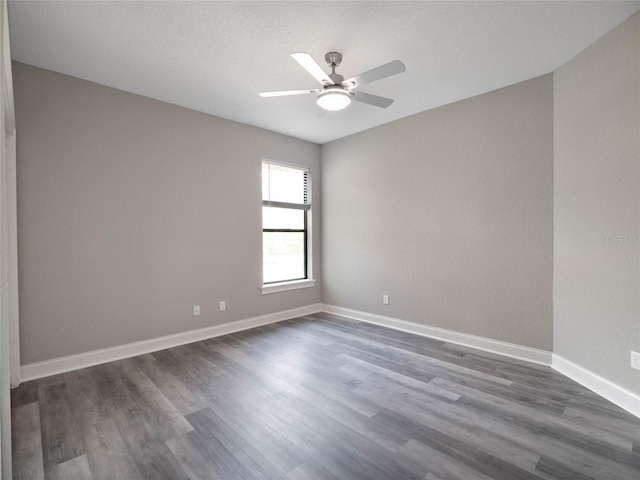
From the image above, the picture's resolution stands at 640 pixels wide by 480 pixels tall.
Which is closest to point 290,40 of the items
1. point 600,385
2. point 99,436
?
point 99,436

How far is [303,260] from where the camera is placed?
17.2 feet

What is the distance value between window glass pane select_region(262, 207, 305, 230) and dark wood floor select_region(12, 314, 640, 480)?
6.59ft

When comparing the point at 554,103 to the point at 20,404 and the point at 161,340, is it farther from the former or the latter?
the point at 20,404

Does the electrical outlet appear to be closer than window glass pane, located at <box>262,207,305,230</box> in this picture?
Yes

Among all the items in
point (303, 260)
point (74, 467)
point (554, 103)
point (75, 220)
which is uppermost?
point (554, 103)

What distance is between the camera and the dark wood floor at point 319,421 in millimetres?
1763

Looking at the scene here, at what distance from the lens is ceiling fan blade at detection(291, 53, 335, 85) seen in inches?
79.7

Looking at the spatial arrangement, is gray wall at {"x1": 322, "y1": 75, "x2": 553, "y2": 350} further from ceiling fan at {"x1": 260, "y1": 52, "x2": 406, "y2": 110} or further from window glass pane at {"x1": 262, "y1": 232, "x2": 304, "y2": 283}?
ceiling fan at {"x1": 260, "y1": 52, "x2": 406, "y2": 110}

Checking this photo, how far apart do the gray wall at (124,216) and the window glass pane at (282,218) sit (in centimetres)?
23

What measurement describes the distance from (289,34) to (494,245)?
2774 millimetres

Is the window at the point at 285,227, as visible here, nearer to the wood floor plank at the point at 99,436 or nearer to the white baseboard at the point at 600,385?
the wood floor plank at the point at 99,436

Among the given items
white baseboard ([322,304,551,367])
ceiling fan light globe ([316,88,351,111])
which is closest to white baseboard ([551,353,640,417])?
white baseboard ([322,304,551,367])

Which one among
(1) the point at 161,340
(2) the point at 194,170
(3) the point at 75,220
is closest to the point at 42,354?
(1) the point at 161,340

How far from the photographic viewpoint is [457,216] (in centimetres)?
369
